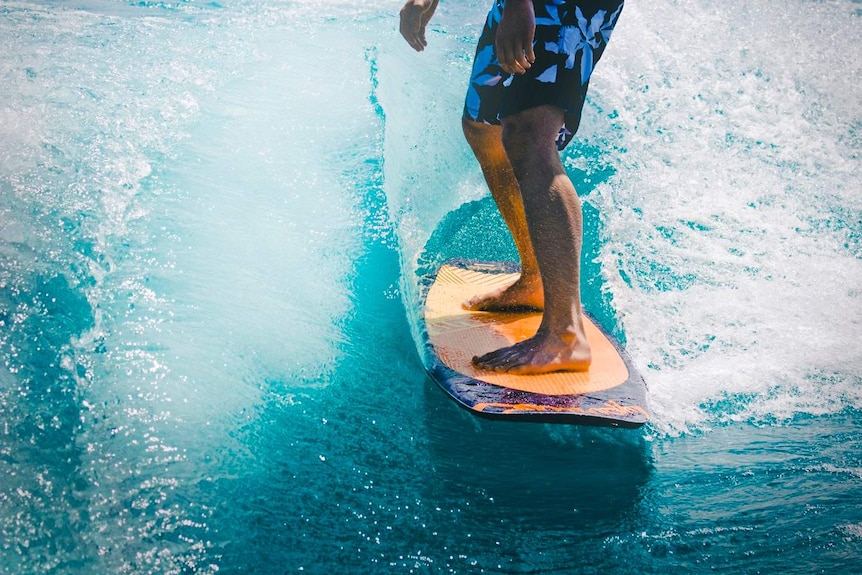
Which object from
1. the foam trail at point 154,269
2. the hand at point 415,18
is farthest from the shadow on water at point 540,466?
the hand at point 415,18

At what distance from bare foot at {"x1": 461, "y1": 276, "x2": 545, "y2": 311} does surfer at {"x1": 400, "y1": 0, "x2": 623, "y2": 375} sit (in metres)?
0.34

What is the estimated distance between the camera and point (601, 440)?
6.21ft

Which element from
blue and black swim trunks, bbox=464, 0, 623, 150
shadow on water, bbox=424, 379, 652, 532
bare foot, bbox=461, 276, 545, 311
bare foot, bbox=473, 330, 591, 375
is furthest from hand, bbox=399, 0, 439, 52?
shadow on water, bbox=424, 379, 652, 532

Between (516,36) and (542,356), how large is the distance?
0.84 metres

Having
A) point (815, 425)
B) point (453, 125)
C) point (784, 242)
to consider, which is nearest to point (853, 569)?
point (815, 425)

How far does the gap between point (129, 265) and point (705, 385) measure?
5.92ft

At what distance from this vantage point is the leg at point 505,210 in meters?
2.24

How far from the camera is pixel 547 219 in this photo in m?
1.86

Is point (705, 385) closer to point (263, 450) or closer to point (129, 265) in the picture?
point (263, 450)

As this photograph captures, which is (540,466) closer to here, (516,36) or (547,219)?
(547,219)

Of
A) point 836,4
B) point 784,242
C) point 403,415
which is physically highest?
point 836,4

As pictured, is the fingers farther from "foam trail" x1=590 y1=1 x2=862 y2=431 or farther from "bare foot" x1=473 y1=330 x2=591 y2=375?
"foam trail" x1=590 y1=1 x2=862 y2=431

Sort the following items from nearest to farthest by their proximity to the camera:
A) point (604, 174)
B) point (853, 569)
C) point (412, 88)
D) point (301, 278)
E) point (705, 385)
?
point (853, 569), point (705, 385), point (301, 278), point (604, 174), point (412, 88)

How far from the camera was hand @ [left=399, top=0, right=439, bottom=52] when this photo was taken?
7.52 ft
